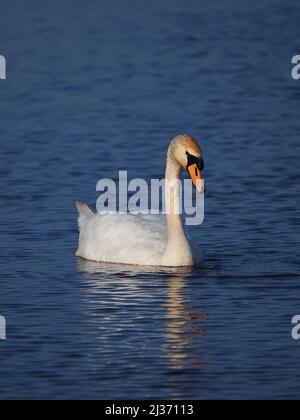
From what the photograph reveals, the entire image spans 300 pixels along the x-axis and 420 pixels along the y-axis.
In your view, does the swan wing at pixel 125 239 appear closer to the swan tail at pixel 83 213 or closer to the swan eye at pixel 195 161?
the swan tail at pixel 83 213

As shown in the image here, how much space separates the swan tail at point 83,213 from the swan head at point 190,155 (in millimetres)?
1989

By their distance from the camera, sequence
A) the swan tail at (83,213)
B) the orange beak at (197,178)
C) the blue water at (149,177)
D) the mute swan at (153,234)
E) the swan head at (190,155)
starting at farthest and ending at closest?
the swan tail at (83,213) < the mute swan at (153,234) < the swan head at (190,155) < the orange beak at (197,178) < the blue water at (149,177)

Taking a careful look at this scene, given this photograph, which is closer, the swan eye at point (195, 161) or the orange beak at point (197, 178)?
the orange beak at point (197, 178)

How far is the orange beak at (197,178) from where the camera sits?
15.4 metres

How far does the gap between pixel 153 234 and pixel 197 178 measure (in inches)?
49.5

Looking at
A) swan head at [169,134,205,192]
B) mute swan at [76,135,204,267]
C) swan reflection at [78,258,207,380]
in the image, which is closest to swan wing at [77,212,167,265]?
mute swan at [76,135,204,267]

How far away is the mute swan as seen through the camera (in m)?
15.9

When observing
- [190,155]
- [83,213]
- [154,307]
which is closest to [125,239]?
[190,155]

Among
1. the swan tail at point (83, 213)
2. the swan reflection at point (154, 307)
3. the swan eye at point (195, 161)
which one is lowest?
the swan reflection at point (154, 307)

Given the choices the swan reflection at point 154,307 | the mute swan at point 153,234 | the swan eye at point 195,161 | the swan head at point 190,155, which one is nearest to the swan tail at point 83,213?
the mute swan at point 153,234

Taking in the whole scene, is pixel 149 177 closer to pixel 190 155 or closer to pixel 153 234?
pixel 153 234

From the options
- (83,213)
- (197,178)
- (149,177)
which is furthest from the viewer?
(149,177)

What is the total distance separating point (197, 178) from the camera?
15.6 meters

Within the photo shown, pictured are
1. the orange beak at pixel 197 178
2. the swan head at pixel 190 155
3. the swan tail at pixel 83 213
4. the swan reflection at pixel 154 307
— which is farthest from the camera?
the swan tail at pixel 83 213
